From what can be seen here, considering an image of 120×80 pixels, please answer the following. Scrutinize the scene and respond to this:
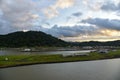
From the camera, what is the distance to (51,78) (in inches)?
1121

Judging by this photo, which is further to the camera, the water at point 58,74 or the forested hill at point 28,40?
the forested hill at point 28,40

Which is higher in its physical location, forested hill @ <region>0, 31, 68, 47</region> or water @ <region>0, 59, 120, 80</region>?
forested hill @ <region>0, 31, 68, 47</region>

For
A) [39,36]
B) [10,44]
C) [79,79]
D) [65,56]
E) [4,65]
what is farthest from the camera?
[39,36]

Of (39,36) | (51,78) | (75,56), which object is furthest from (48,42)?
(51,78)

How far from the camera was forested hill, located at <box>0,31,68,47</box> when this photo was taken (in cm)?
Answer: 17212

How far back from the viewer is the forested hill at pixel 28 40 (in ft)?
565

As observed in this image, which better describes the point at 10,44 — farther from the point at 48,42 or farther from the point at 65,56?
the point at 65,56

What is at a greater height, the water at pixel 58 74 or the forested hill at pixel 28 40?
the forested hill at pixel 28 40

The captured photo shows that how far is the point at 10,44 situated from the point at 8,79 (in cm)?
15047

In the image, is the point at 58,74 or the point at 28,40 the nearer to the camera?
the point at 58,74

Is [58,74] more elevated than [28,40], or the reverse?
[28,40]

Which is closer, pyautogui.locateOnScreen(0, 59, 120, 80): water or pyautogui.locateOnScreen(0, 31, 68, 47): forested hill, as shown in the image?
pyautogui.locateOnScreen(0, 59, 120, 80): water

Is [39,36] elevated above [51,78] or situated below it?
above

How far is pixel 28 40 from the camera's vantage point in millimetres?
176250
